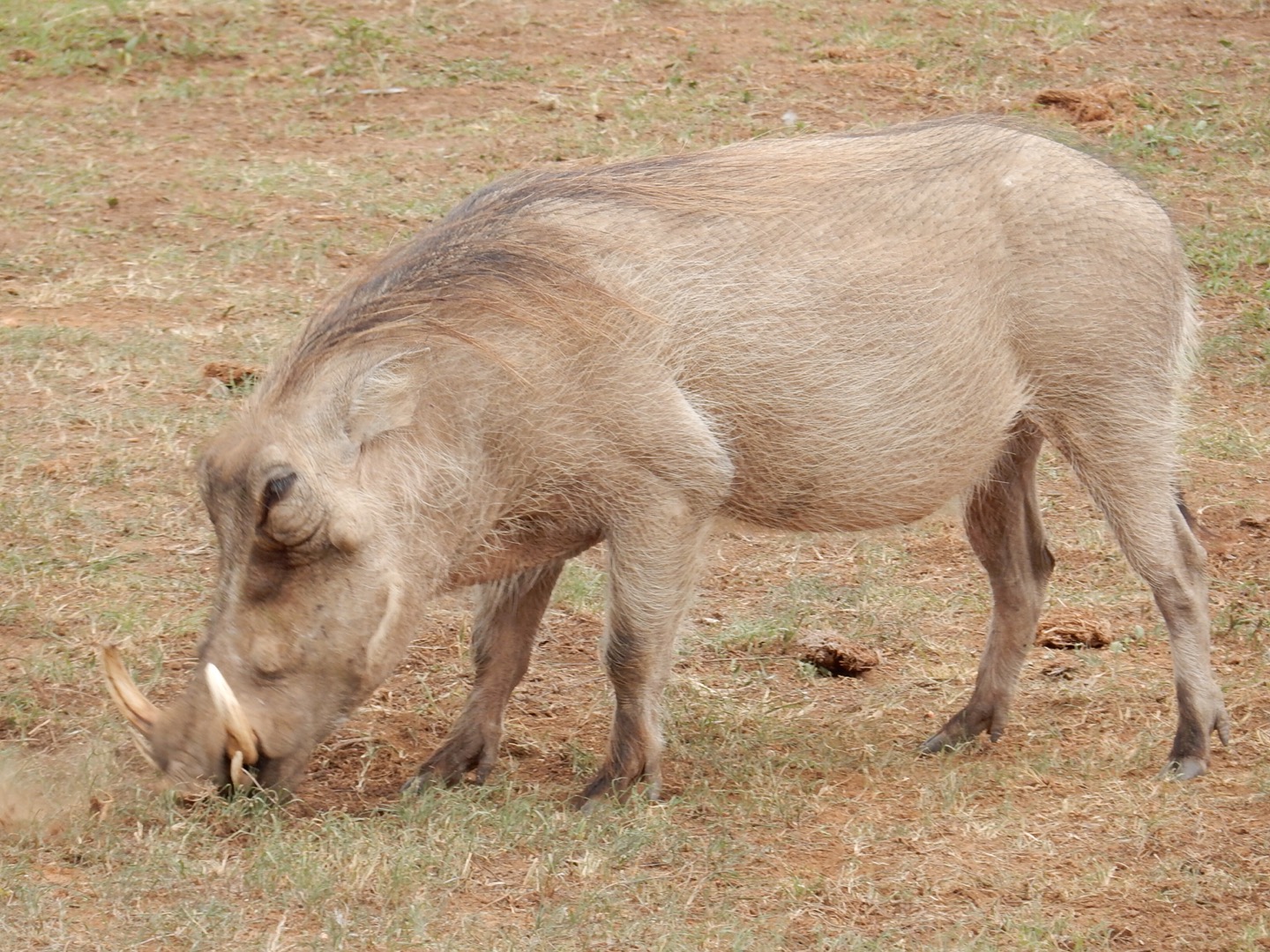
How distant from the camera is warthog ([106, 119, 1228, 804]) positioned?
3.44 m

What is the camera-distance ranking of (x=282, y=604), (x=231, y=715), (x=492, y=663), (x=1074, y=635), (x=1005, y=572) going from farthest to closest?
(x=1074, y=635) < (x=1005, y=572) < (x=492, y=663) < (x=282, y=604) < (x=231, y=715)

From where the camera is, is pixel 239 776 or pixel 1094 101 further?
pixel 1094 101

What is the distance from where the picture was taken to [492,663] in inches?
158

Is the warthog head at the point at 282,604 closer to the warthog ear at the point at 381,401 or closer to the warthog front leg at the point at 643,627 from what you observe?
the warthog ear at the point at 381,401

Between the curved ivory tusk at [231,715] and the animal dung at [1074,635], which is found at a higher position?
the curved ivory tusk at [231,715]

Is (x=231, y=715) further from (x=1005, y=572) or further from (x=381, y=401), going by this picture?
(x=1005, y=572)

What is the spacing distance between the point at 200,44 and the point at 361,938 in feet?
23.9

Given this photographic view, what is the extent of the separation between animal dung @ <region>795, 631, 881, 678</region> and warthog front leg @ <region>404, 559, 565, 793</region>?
883 mm

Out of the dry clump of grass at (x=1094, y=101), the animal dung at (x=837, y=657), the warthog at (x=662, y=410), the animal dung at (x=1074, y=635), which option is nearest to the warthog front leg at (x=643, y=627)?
the warthog at (x=662, y=410)

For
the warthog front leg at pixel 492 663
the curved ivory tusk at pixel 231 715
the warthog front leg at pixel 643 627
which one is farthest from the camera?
the warthog front leg at pixel 492 663

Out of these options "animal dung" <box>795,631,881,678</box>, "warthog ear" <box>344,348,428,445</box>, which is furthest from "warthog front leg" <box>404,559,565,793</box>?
"animal dung" <box>795,631,881,678</box>

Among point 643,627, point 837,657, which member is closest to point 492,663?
point 643,627

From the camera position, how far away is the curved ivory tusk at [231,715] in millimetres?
3285

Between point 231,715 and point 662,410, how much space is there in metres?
1.05
